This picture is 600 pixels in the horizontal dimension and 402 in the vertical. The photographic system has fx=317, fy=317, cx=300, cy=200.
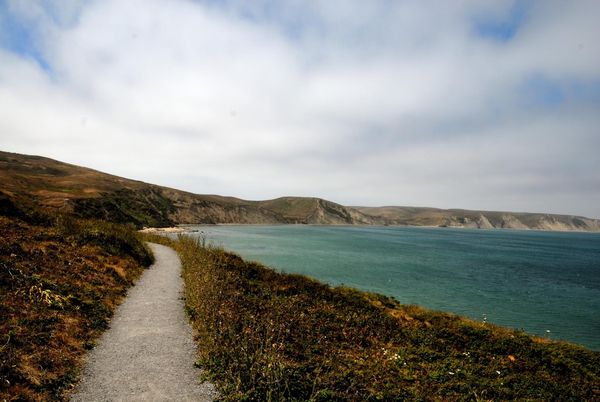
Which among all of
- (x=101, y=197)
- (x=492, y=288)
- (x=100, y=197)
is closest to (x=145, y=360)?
(x=492, y=288)

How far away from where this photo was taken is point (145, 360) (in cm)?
945

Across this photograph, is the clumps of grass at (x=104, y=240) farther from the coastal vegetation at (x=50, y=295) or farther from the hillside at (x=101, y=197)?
the hillside at (x=101, y=197)

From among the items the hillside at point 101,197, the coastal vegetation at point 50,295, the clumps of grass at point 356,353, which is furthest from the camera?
the hillside at point 101,197

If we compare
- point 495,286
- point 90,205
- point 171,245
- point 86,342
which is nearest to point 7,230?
point 86,342

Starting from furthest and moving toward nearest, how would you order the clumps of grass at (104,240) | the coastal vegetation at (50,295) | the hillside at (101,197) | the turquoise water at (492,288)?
the hillside at (101,197) < the turquoise water at (492,288) < the clumps of grass at (104,240) < the coastal vegetation at (50,295)

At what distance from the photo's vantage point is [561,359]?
607 inches

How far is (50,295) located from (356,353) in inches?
472

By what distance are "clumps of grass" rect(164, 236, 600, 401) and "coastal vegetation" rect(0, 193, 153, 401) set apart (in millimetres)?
3582

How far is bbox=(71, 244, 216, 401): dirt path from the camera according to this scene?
7.80 meters

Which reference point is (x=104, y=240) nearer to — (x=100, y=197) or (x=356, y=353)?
(x=356, y=353)

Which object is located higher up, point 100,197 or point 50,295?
point 100,197

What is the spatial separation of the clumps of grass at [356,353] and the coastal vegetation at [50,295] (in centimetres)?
358

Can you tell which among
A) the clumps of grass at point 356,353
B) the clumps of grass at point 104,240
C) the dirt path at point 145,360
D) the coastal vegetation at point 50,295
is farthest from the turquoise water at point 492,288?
the coastal vegetation at point 50,295

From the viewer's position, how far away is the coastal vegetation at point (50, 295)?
7.71 m
